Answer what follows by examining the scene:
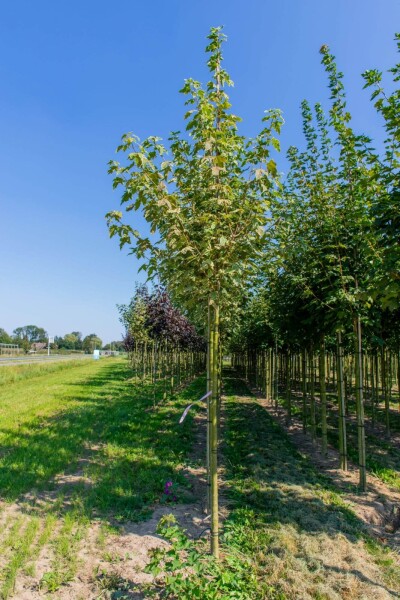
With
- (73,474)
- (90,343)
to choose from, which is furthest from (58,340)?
(73,474)

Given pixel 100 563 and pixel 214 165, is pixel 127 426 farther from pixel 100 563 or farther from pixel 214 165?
pixel 214 165

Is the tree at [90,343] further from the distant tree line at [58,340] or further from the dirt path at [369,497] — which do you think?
the dirt path at [369,497]

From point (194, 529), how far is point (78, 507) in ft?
5.61

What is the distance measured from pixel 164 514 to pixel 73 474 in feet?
7.74

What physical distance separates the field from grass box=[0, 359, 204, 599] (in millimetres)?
21

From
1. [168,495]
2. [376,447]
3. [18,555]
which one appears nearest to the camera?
[18,555]

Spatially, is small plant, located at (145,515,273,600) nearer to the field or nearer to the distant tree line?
the field

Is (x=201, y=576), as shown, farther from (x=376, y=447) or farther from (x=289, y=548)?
(x=376, y=447)

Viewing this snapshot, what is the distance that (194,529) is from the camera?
472 cm

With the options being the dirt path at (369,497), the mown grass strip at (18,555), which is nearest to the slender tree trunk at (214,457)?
the mown grass strip at (18,555)

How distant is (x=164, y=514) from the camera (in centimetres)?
515

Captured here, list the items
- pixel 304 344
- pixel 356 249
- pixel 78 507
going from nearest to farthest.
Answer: pixel 78 507, pixel 356 249, pixel 304 344

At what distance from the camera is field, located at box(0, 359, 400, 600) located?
3611mm

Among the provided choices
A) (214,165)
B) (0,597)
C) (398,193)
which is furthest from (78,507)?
(398,193)
